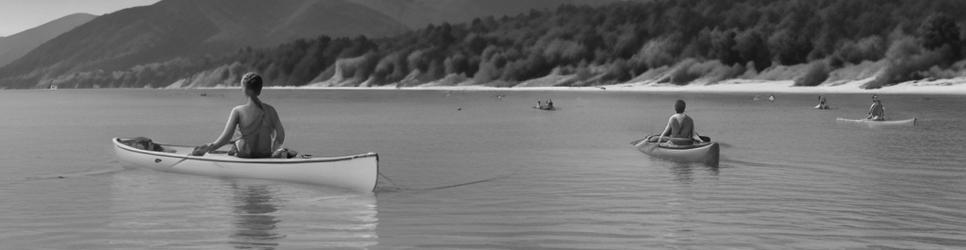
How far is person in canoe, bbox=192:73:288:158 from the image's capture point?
20047 millimetres

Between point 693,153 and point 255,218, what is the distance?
1348 centimetres

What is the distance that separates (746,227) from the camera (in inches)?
638

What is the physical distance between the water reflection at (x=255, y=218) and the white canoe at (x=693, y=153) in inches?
455

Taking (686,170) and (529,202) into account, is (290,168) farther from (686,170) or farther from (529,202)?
(686,170)

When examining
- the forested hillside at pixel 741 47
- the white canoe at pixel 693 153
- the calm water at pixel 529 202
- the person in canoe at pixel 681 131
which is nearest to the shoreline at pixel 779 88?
the forested hillside at pixel 741 47

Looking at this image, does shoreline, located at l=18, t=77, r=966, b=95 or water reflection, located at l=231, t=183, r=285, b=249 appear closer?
water reflection, located at l=231, t=183, r=285, b=249

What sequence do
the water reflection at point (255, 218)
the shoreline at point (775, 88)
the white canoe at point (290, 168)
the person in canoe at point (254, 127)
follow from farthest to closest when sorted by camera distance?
the shoreline at point (775, 88) < the white canoe at point (290, 168) < the person in canoe at point (254, 127) < the water reflection at point (255, 218)

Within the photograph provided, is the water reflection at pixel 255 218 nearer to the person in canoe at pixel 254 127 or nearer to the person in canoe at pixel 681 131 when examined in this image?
the person in canoe at pixel 254 127

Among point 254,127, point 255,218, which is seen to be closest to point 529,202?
point 255,218

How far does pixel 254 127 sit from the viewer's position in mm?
20859

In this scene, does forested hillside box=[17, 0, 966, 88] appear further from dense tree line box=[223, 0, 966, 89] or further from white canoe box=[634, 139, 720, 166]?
white canoe box=[634, 139, 720, 166]

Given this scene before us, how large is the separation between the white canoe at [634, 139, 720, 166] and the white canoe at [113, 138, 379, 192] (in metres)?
10.4

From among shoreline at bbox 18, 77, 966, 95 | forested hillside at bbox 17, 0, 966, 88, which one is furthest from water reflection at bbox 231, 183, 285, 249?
forested hillside at bbox 17, 0, 966, 88

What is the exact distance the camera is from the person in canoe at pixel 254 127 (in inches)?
789
